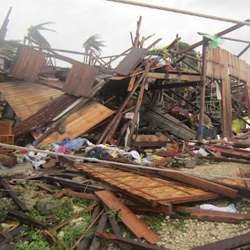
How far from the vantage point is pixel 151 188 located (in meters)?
6.37

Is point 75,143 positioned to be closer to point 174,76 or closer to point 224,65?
point 174,76

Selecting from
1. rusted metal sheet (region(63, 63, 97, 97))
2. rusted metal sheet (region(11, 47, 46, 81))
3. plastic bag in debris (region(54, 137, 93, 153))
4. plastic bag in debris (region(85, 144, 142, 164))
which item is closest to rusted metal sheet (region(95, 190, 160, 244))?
plastic bag in debris (region(85, 144, 142, 164))

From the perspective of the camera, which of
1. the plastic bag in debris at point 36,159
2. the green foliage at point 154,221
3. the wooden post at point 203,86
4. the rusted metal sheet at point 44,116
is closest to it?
the green foliage at point 154,221

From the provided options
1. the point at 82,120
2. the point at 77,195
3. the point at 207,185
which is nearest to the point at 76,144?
the point at 82,120

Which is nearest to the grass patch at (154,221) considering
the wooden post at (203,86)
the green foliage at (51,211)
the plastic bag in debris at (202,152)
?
the green foliage at (51,211)

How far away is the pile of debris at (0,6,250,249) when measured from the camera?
219 inches

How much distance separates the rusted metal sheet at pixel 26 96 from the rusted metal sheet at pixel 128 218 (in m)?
6.81

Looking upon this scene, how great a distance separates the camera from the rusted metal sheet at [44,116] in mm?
11883

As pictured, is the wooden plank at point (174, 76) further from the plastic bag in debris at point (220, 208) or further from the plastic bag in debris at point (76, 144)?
the plastic bag in debris at point (220, 208)

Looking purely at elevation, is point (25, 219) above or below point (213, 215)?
below

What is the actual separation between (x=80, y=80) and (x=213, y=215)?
812 cm

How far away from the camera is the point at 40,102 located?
1285 cm

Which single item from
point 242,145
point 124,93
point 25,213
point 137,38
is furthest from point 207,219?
point 137,38

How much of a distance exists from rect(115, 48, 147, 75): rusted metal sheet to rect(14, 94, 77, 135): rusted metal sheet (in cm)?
187
